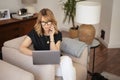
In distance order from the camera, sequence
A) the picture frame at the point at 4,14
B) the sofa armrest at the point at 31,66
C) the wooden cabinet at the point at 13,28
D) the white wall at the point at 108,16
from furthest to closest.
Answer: the white wall at the point at 108,16 → the picture frame at the point at 4,14 → the wooden cabinet at the point at 13,28 → the sofa armrest at the point at 31,66

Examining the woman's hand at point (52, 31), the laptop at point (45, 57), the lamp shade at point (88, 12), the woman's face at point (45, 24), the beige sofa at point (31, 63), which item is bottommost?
the beige sofa at point (31, 63)

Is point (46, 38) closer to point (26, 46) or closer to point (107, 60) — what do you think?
point (26, 46)

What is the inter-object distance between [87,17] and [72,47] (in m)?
0.40

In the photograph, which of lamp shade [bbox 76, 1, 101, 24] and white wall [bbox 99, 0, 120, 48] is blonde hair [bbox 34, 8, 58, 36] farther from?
white wall [bbox 99, 0, 120, 48]

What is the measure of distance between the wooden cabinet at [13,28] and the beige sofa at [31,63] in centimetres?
85

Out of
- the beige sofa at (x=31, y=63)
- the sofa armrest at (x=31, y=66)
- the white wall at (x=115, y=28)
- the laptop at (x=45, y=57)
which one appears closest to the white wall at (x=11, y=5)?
the beige sofa at (x=31, y=63)

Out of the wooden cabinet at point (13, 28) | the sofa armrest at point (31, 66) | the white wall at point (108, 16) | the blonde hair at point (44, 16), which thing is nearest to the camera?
the sofa armrest at point (31, 66)

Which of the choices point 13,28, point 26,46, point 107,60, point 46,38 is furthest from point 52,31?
point 107,60

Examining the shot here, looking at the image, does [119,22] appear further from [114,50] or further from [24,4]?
[24,4]

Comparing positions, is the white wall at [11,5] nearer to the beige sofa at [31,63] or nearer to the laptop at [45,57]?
the beige sofa at [31,63]

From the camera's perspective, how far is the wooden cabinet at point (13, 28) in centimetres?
286

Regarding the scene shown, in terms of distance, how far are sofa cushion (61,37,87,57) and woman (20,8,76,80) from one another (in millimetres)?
181

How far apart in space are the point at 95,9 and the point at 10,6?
1.77 m

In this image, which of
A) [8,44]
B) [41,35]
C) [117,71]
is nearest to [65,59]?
[41,35]
